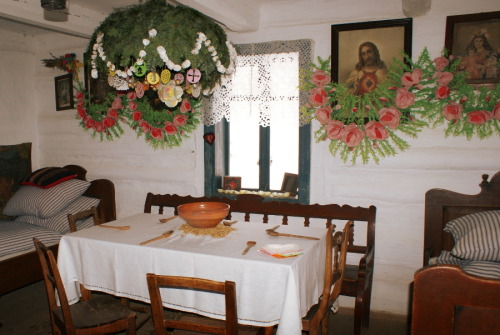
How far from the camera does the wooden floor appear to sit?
3020mm

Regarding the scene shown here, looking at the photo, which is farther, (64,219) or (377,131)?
(64,219)

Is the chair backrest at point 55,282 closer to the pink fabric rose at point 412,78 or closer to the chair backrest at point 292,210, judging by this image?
the chair backrest at point 292,210

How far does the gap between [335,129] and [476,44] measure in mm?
1195

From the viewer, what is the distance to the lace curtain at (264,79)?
340 centimetres

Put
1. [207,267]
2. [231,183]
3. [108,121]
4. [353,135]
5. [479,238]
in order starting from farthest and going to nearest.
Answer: [108,121], [231,183], [353,135], [479,238], [207,267]

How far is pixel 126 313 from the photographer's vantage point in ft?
7.47

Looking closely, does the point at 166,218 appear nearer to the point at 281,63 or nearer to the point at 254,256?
the point at 254,256

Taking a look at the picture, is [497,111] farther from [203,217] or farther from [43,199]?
[43,199]

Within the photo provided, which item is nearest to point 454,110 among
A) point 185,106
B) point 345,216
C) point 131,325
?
point 345,216

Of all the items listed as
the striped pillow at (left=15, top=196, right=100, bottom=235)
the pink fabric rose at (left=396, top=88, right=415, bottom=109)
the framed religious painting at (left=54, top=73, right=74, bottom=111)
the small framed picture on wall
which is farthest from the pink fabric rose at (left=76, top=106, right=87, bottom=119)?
the pink fabric rose at (left=396, top=88, right=415, bottom=109)

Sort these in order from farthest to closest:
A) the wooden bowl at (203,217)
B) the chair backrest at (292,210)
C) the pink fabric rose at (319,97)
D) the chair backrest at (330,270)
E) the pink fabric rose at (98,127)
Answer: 1. the pink fabric rose at (98,127)
2. the pink fabric rose at (319,97)
3. the chair backrest at (292,210)
4. the wooden bowl at (203,217)
5. the chair backrest at (330,270)

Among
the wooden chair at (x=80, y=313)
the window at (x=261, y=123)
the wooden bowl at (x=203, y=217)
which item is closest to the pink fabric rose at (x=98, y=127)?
the window at (x=261, y=123)

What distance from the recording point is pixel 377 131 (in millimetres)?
3145

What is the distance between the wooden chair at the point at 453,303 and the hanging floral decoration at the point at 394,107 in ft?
6.78
